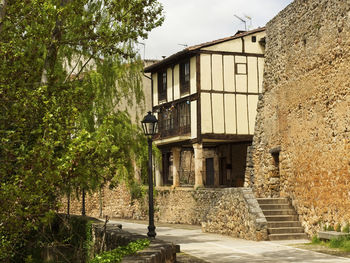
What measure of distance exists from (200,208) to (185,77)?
6635 millimetres

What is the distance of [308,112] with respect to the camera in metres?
15.5

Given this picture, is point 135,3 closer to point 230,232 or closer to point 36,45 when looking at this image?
point 36,45

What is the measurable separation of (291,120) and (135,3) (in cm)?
741

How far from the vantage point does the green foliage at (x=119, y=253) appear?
7.64 meters

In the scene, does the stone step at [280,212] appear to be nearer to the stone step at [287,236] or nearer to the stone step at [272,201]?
the stone step at [272,201]

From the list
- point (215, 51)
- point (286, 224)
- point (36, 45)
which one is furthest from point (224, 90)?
point (36, 45)

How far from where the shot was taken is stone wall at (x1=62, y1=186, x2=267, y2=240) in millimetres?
15609

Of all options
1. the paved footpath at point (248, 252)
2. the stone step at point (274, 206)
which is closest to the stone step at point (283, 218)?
the stone step at point (274, 206)

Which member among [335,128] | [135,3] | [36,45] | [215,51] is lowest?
[335,128]

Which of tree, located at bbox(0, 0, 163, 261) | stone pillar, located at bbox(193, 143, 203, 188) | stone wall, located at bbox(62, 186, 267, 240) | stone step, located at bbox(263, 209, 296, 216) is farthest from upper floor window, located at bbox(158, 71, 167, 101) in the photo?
tree, located at bbox(0, 0, 163, 261)

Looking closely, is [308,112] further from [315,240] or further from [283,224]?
[315,240]

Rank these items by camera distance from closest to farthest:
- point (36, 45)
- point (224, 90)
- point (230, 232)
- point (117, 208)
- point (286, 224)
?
1. point (36, 45)
2. point (286, 224)
3. point (230, 232)
4. point (224, 90)
5. point (117, 208)

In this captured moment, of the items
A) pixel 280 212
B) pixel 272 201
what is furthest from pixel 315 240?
pixel 272 201

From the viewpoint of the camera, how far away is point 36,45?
9.71 metres
